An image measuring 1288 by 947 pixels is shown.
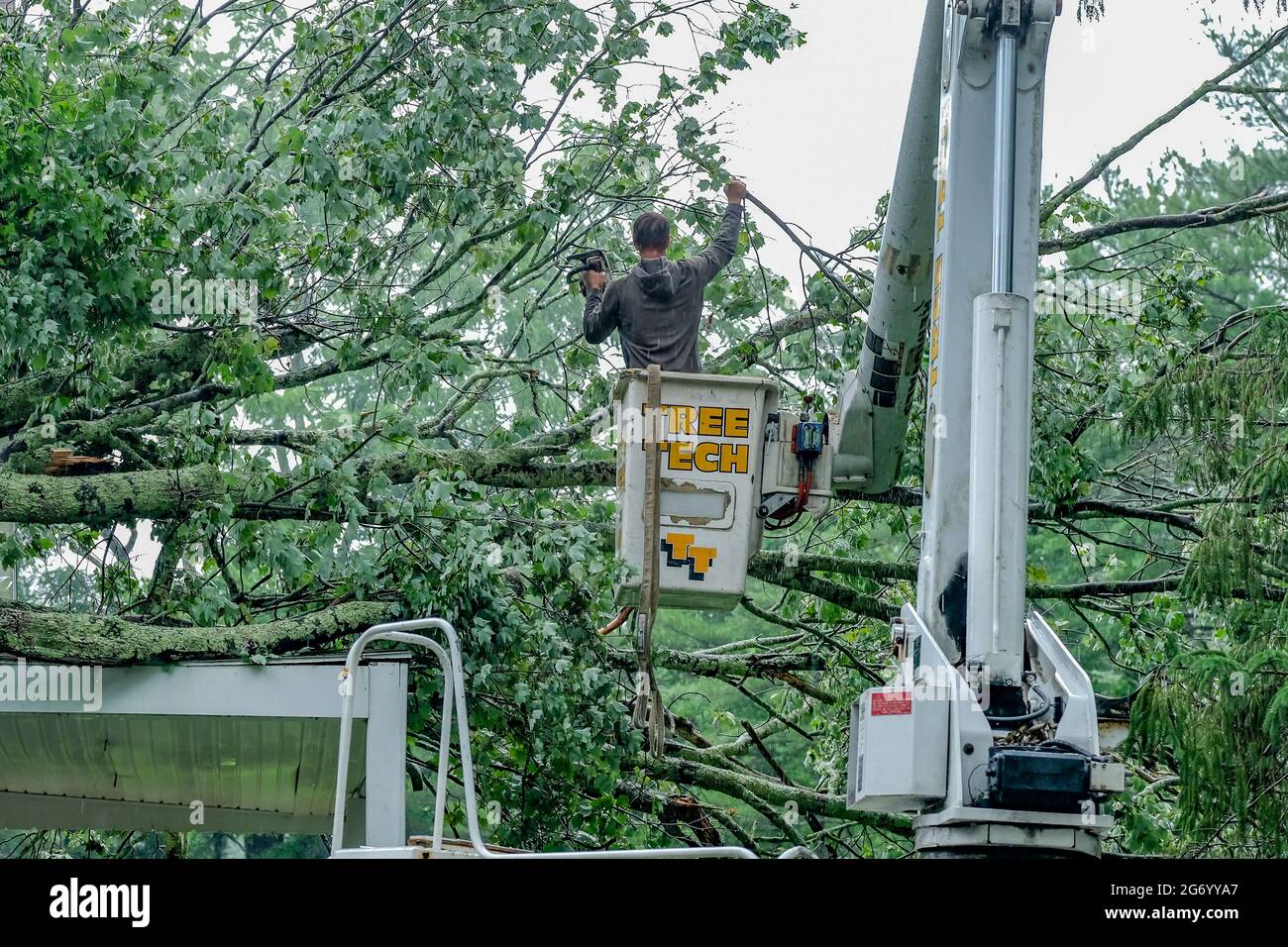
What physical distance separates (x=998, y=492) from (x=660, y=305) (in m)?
2.66

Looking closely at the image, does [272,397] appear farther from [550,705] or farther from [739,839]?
[550,705]

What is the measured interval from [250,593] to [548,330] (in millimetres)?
22025

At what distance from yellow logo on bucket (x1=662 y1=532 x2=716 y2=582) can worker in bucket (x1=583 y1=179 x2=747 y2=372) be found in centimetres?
116

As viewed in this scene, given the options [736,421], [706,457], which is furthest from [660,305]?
[706,457]

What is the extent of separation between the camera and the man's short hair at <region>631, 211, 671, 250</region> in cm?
850

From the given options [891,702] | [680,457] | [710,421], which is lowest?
[891,702]

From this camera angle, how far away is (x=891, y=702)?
21.4 feet

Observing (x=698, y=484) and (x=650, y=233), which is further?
(x=650, y=233)

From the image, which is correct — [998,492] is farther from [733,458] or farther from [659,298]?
[659,298]

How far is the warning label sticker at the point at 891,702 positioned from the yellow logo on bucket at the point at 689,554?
144cm

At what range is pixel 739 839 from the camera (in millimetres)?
13203
